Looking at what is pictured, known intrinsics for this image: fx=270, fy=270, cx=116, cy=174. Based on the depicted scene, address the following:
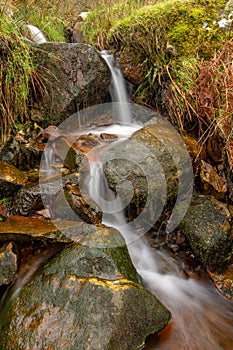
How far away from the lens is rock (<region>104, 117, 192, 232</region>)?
8.49 ft

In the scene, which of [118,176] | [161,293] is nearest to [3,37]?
[118,176]

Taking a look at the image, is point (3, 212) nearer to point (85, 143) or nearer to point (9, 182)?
point (9, 182)

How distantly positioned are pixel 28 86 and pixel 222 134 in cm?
242

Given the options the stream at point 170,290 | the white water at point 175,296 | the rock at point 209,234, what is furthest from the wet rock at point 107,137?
the rock at point 209,234

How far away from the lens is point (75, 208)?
97.7 inches

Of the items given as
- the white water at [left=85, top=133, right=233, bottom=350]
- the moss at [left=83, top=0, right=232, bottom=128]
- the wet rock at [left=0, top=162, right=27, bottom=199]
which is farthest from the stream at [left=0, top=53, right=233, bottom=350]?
the moss at [left=83, top=0, right=232, bottom=128]

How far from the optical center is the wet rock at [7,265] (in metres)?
1.89

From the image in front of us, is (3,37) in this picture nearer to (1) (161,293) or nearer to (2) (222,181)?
(2) (222,181)

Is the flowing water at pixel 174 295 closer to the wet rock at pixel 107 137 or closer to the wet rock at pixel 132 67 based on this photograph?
→ the wet rock at pixel 107 137

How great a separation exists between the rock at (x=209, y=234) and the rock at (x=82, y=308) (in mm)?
764

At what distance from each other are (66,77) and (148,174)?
212 cm

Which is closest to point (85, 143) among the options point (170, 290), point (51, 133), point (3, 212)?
point (51, 133)

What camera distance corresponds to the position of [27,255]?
82.0 inches

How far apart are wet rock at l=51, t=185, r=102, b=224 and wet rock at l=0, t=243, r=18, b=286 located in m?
0.59
